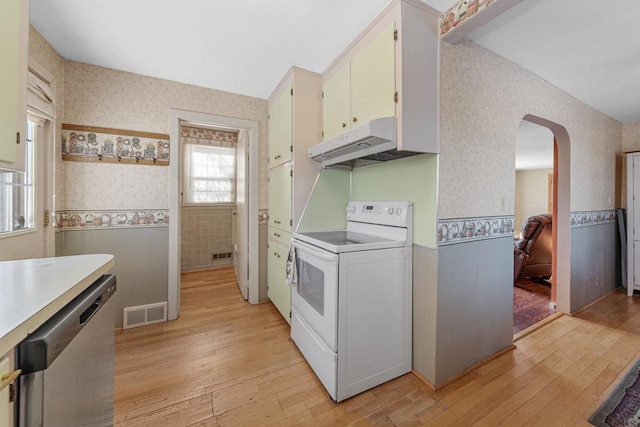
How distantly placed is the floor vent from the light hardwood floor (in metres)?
0.10

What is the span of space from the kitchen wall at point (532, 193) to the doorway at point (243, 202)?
28.1 feet

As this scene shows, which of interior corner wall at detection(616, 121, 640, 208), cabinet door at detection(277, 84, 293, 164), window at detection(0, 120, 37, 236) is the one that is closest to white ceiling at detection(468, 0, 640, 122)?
interior corner wall at detection(616, 121, 640, 208)

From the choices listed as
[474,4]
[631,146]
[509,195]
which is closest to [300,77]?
[474,4]

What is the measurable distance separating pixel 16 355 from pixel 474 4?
2.28 meters

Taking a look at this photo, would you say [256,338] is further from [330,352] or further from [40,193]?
[40,193]

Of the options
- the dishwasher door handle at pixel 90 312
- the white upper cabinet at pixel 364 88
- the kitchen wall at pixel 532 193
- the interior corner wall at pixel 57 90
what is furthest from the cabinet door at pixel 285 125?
the kitchen wall at pixel 532 193

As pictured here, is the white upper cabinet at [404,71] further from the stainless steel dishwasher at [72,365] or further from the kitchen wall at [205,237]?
the kitchen wall at [205,237]

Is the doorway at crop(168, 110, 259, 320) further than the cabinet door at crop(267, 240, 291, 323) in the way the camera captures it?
Yes

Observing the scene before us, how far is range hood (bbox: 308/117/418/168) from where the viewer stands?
55.0 inches

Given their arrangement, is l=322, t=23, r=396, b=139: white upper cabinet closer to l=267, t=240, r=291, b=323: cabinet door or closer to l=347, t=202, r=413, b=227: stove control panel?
l=347, t=202, r=413, b=227: stove control panel

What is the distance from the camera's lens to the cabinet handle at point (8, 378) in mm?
528

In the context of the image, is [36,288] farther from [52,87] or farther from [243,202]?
[243,202]

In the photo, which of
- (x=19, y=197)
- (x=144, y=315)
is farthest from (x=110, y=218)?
(x=144, y=315)

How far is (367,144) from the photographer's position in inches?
61.9
